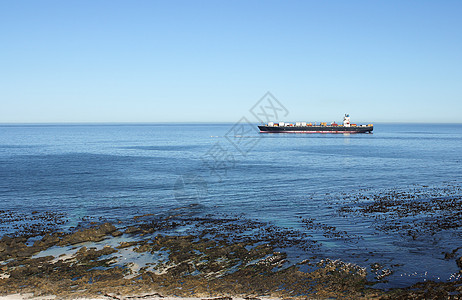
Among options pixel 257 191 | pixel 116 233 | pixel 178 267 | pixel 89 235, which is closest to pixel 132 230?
pixel 116 233

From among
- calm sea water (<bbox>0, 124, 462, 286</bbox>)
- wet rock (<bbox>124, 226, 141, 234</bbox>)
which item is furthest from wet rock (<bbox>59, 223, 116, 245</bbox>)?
calm sea water (<bbox>0, 124, 462, 286</bbox>)

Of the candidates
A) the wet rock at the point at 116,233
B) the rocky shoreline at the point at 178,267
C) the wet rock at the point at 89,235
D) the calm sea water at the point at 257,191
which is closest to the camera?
the rocky shoreline at the point at 178,267

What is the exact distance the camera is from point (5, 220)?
3198 centimetres

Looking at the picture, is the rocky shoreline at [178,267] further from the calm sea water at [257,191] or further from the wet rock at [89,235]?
the calm sea water at [257,191]

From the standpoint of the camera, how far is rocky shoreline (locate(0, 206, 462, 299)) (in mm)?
18141

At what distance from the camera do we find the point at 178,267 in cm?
2128

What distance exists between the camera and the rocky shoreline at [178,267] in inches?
714

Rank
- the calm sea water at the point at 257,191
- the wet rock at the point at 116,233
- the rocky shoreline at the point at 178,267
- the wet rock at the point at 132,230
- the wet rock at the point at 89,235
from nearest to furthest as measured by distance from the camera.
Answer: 1. the rocky shoreline at the point at 178,267
2. the calm sea water at the point at 257,191
3. the wet rock at the point at 89,235
4. the wet rock at the point at 116,233
5. the wet rock at the point at 132,230

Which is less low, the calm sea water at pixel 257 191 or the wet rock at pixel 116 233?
the calm sea water at pixel 257 191

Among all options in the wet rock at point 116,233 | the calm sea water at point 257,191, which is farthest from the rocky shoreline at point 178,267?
the calm sea water at point 257,191

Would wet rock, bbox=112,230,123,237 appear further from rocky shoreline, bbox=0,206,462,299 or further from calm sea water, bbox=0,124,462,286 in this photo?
calm sea water, bbox=0,124,462,286

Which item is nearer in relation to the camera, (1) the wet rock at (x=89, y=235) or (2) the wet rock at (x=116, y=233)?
(1) the wet rock at (x=89, y=235)

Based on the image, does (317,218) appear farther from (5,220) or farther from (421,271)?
(5,220)

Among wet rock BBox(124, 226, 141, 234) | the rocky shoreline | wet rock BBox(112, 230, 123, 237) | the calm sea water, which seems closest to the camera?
the rocky shoreline
